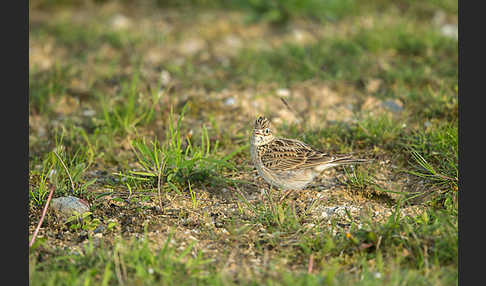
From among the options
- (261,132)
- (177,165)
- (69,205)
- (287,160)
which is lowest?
(69,205)

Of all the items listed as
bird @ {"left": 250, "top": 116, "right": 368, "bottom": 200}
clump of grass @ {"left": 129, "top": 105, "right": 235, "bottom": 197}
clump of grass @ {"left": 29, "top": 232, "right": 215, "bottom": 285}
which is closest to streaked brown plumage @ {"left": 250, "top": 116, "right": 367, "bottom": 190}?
bird @ {"left": 250, "top": 116, "right": 368, "bottom": 200}

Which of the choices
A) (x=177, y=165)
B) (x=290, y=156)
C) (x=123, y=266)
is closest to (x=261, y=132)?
(x=290, y=156)

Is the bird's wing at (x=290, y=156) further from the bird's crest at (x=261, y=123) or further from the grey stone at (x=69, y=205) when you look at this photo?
the grey stone at (x=69, y=205)

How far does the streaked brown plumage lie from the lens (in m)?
5.28

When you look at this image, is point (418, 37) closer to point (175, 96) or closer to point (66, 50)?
point (175, 96)

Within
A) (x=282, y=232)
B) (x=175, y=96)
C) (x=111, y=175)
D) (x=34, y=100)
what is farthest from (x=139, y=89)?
(x=282, y=232)

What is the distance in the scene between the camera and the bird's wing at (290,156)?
17.4ft

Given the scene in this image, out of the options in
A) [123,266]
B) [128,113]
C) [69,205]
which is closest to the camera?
[123,266]

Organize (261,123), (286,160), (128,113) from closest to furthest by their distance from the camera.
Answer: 1. (286,160)
2. (261,123)
3. (128,113)

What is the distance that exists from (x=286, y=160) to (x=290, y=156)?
0.24 feet

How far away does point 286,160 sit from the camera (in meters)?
5.39

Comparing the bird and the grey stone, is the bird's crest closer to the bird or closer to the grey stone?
the bird

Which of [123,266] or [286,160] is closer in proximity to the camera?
[123,266]

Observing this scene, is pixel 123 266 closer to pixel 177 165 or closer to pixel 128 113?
pixel 177 165
